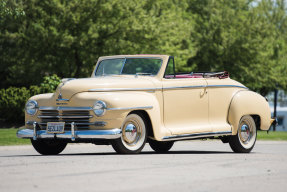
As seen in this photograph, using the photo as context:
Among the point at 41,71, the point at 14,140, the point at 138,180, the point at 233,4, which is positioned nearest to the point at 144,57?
the point at 138,180

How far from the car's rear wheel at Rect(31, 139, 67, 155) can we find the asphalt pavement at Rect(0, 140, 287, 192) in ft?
4.29

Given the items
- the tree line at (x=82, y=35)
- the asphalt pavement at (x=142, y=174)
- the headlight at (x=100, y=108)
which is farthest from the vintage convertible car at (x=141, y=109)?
the tree line at (x=82, y=35)

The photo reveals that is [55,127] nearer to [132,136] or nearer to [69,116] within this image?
[69,116]

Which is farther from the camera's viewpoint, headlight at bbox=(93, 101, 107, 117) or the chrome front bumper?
headlight at bbox=(93, 101, 107, 117)

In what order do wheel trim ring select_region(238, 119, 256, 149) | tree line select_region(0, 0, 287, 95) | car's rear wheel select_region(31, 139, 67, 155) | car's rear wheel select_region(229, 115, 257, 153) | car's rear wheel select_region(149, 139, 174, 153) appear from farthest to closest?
1. tree line select_region(0, 0, 287, 95)
2. car's rear wheel select_region(149, 139, 174, 153)
3. wheel trim ring select_region(238, 119, 256, 149)
4. car's rear wheel select_region(229, 115, 257, 153)
5. car's rear wheel select_region(31, 139, 67, 155)

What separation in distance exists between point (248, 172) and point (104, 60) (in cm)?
573

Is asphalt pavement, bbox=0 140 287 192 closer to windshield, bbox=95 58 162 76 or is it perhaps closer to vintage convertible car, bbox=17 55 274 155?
vintage convertible car, bbox=17 55 274 155

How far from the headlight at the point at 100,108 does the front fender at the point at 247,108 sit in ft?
11.0

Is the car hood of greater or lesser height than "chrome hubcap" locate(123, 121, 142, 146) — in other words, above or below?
above

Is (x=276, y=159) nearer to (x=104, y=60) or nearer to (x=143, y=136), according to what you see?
(x=143, y=136)

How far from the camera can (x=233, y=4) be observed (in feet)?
159

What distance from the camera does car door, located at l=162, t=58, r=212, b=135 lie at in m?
12.8

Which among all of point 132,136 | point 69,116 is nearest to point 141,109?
point 132,136

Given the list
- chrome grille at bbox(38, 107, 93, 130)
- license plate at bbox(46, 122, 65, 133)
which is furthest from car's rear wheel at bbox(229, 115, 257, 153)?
license plate at bbox(46, 122, 65, 133)
